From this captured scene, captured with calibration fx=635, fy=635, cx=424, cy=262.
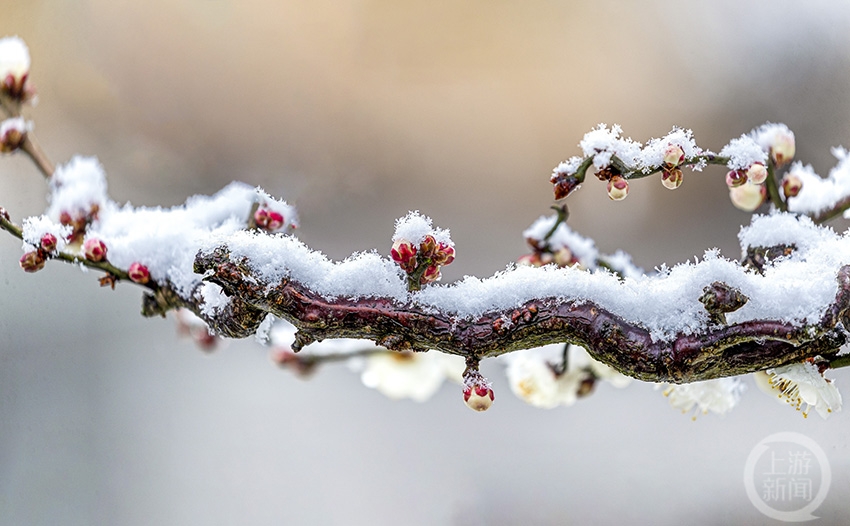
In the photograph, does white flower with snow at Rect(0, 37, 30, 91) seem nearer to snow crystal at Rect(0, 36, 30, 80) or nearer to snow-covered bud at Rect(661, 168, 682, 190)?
snow crystal at Rect(0, 36, 30, 80)

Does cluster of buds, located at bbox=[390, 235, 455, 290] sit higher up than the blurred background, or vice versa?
the blurred background

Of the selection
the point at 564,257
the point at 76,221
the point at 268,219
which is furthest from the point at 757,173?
the point at 76,221

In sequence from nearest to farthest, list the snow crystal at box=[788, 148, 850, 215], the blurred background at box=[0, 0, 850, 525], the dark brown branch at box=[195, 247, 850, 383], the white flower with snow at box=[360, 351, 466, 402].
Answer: the dark brown branch at box=[195, 247, 850, 383], the snow crystal at box=[788, 148, 850, 215], the white flower with snow at box=[360, 351, 466, 402], the blurred background at box=[0, 0, 850, 525]

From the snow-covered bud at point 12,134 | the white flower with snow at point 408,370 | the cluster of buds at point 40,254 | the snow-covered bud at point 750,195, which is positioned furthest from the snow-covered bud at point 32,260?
the snow-covered bud at point 750,195

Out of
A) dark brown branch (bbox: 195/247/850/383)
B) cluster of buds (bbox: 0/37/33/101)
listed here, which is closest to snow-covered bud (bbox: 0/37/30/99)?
cluster of buds (bbox: 0/37/33/101)

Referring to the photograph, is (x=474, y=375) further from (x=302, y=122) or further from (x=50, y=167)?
(x=302, y=122)

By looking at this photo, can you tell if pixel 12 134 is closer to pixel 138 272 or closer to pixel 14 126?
pixel 14 126

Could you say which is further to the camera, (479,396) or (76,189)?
(76,189)
